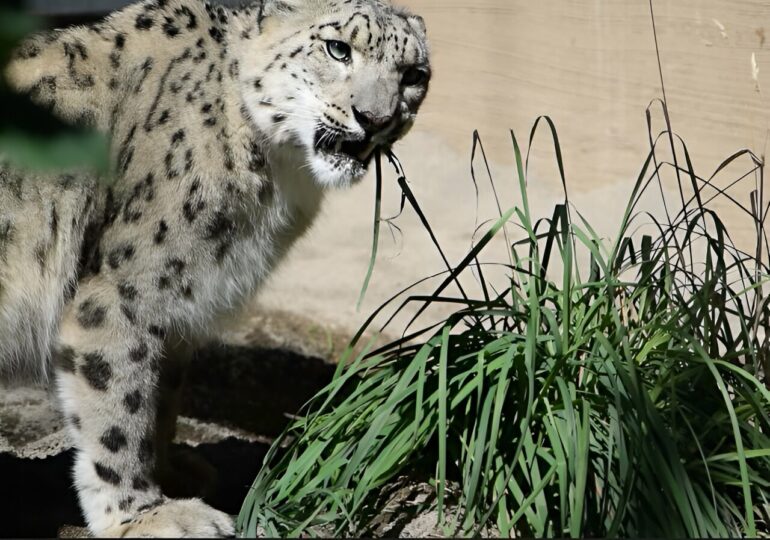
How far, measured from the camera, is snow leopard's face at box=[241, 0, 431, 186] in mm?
3357

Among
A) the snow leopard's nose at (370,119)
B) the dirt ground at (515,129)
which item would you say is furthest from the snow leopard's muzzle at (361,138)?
the dirt ground at (515,129)

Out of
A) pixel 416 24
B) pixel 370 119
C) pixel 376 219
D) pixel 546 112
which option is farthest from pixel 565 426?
pixel 546 112

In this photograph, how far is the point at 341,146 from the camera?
3.44 m

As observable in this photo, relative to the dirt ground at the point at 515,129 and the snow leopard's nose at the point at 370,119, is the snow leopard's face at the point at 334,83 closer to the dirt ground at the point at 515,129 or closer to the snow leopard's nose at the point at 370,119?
the snow leopard's nose at the point at 370,119

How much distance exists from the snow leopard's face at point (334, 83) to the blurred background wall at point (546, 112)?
4.21ft

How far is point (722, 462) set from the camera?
2955mm

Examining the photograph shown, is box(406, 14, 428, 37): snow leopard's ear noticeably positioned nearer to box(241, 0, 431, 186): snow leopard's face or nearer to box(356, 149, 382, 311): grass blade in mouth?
box(241, 0, 431, 186): snow leopard's face

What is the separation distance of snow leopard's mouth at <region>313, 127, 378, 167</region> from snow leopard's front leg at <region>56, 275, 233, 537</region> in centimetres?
83

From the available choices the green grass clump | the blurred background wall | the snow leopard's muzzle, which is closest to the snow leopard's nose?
the snow leopard's muzzle

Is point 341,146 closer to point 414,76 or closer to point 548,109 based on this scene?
point 414,76

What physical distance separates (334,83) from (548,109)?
2330 millimetres

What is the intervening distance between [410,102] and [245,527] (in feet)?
5.38

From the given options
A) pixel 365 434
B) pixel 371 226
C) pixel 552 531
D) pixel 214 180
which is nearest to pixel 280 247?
pixel 214 180

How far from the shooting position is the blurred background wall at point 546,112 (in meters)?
4.93
